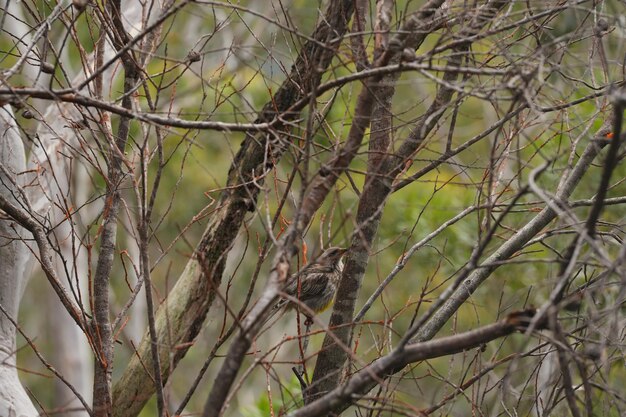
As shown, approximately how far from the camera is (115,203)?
450 centimetres

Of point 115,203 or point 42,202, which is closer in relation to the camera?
point 115,203

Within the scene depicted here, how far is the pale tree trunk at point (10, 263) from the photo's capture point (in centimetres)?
484

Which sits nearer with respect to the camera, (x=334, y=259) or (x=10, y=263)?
(x=10, y=263)

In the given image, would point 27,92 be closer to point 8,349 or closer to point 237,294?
point 8,349

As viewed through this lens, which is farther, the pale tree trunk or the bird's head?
the bird's head

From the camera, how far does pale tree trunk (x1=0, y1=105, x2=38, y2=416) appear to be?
4.84 metres

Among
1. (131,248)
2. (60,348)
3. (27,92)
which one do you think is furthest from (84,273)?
(27,92)

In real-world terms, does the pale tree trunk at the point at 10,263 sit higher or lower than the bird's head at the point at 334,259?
lower

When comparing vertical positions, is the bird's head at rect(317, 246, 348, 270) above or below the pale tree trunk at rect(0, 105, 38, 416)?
above

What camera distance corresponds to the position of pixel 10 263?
529 cm

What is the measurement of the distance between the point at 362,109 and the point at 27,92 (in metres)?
1.40

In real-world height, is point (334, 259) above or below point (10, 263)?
above

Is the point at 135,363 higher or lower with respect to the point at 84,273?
lower

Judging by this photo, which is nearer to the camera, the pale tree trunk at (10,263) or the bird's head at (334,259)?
the pale tree trunk at (10,263)
